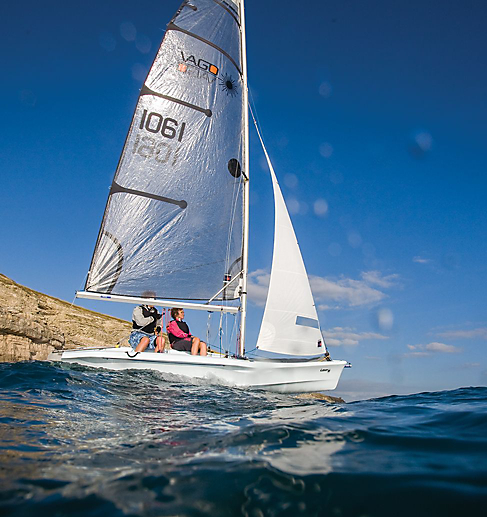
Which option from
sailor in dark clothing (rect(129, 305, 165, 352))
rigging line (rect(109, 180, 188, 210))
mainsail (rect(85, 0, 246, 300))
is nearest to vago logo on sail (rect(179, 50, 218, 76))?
mainsail (rect(85, 0, 246, 300))

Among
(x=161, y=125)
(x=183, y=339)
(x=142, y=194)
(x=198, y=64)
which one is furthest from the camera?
(x=198, y=64)

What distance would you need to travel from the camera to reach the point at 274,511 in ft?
5.61

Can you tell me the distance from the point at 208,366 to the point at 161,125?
9045 mm

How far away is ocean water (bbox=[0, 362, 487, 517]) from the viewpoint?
1765 mm

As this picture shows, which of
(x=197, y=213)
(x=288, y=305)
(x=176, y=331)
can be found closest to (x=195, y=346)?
(x=176, y=331)

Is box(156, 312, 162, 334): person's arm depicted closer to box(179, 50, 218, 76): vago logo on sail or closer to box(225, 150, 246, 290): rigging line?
box(225, 150, 246, 290): rigging line

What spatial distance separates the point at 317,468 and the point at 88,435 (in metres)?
2.24

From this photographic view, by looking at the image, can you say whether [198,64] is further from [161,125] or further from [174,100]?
[161,125]

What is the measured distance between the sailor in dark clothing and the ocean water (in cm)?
601

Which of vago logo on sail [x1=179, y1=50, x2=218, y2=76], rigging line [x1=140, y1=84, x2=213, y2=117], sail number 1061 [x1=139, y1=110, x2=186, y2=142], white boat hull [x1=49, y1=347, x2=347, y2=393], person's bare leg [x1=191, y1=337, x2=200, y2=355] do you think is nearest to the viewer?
white boat hull [x1=49, y1=347, x2=347, y2=393]

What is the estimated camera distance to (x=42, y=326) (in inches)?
760

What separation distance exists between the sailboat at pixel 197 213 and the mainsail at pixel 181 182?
0.12 ft

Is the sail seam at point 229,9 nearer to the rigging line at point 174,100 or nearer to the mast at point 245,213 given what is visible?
the mast at point 245,213

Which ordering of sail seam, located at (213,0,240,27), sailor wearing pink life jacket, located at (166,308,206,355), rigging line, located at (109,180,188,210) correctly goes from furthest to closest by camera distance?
sail seam, located at (213,0,240,27), rigging line, located at (109,180,188,210), sailor wearing pink life jacket, located at (166,308,206,355)
